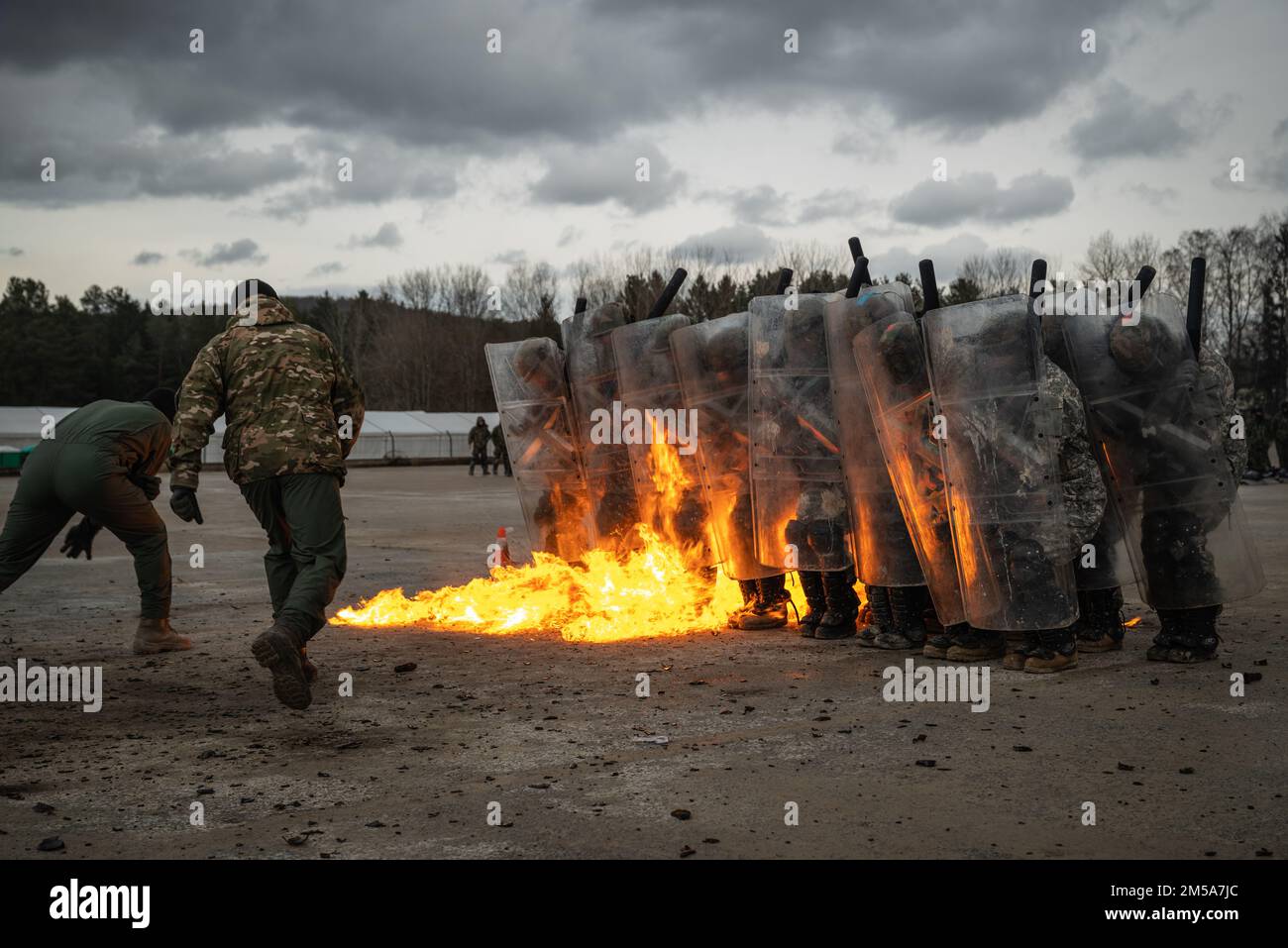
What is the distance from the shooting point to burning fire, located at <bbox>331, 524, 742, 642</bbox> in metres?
8.45

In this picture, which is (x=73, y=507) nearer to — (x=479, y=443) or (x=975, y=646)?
(x=975, y=646)

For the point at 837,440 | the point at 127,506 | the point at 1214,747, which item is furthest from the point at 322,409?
the point at 1214,747

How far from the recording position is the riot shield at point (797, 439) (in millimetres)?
7695

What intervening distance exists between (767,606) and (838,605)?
67cm

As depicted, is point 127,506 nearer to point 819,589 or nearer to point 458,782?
point 458,782

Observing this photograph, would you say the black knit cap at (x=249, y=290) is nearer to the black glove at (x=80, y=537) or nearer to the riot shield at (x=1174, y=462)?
the black glove at (x=80, y=537)

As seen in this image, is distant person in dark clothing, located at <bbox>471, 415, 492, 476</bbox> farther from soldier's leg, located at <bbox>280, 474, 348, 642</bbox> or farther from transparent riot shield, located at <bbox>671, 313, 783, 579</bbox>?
soldier's leg, located at <bbox>280, 474, 348, 642</bbox>

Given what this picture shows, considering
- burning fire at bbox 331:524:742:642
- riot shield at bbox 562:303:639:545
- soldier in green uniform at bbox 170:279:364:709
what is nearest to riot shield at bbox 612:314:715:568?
burning fire at bbox 331:524:742:642

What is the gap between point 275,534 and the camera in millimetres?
6477

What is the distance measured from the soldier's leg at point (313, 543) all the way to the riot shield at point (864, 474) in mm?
3110

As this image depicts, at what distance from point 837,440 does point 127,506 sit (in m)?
4.41

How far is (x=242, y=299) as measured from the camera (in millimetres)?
6727

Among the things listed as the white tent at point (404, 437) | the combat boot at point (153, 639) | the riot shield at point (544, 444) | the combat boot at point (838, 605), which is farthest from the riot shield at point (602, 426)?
the white tent at point (404, 437)

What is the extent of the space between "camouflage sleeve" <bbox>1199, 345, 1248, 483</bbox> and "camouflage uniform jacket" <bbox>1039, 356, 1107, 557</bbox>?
73 centimetres
